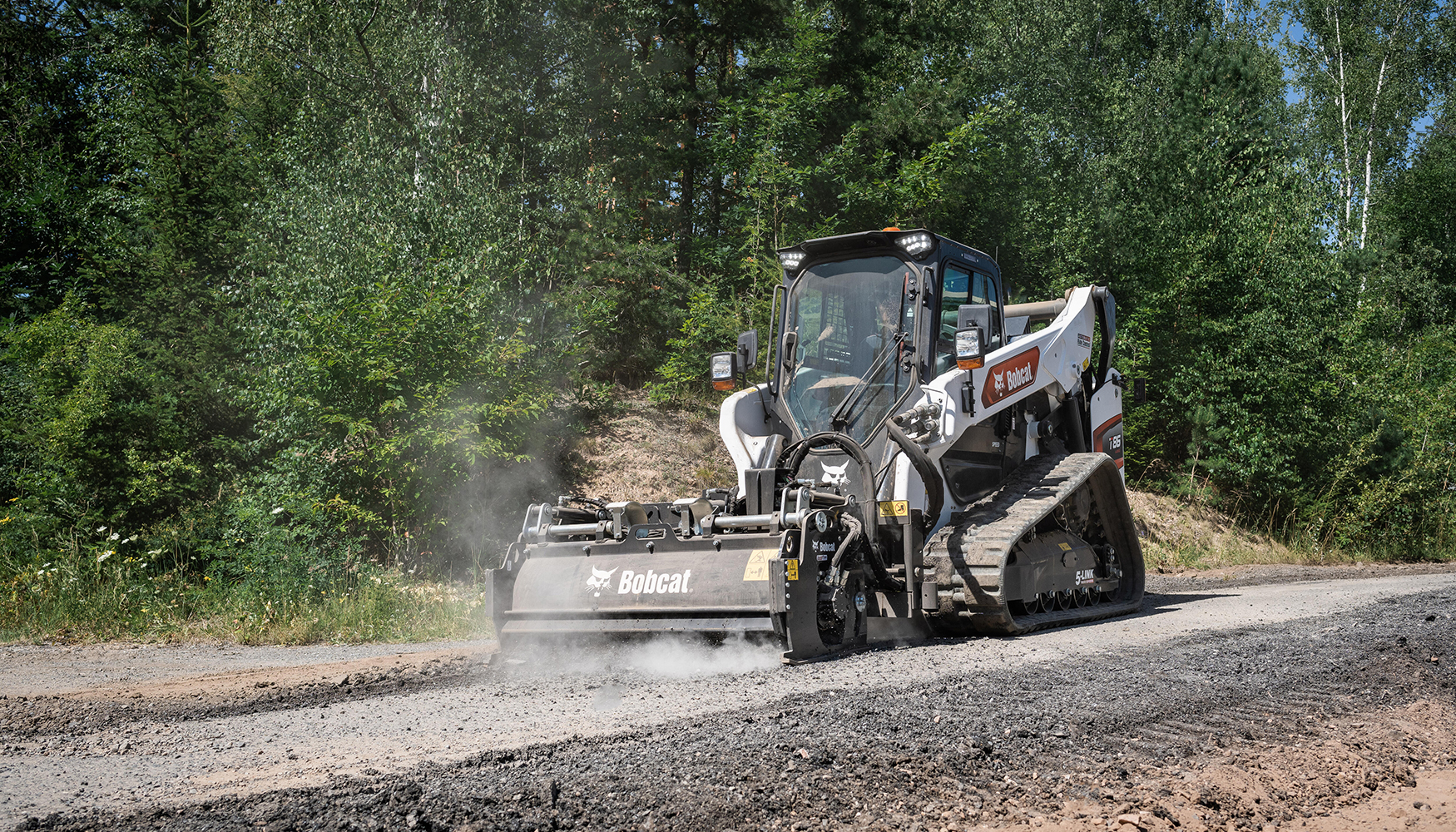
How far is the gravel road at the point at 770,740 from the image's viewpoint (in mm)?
3422

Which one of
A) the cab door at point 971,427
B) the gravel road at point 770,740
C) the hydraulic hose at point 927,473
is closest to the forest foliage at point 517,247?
the cab door at point 971,427

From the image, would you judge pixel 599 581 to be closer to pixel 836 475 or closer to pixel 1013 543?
pixel 836 475

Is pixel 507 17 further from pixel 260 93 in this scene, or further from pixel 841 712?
pixel 841 712

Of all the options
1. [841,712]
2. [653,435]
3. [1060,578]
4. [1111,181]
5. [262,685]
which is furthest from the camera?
[1111,181]

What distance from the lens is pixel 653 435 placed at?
61.4ft

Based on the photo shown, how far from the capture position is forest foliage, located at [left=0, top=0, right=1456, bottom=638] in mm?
12906

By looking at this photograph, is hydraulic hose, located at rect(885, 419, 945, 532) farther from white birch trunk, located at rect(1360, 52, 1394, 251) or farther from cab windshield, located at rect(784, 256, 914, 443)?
white birch trunk, located at rect(1360, 52, 1394, 251)

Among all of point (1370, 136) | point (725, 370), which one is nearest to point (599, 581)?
point (725, 370)

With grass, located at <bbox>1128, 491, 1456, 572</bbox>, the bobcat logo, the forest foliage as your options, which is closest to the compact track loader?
the bobcat logo

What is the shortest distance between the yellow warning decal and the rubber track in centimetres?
145

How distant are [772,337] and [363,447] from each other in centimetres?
639

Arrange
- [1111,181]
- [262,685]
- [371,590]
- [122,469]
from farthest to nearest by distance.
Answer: [1111,181], [122,469], [371,590], [262,685]

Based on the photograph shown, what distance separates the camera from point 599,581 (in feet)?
23.3

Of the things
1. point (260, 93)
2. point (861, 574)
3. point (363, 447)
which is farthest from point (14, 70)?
point (861, 574)
